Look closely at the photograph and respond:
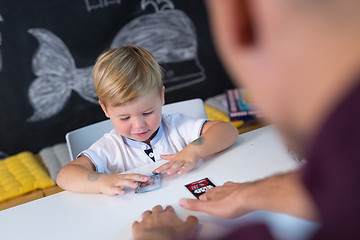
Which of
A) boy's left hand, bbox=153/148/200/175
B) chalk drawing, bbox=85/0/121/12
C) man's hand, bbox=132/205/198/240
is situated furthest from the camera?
chalk drawing, bbox=85/0/121/12

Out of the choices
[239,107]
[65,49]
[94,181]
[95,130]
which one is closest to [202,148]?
[94,181]

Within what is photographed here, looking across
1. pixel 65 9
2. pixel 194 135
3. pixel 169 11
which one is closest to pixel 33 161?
pixel 65 9

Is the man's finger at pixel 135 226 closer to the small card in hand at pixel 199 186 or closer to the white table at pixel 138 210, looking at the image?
the white table at pixel 138 210

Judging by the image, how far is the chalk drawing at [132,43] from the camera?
258 cm

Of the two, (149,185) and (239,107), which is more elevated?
(149,185)

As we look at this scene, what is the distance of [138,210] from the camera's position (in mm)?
883

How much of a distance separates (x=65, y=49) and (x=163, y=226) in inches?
85.2

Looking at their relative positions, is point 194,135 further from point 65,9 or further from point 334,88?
point 65,9

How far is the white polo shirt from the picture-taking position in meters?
1.26

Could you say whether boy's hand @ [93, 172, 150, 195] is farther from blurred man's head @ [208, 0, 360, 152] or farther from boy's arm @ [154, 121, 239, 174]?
blurred man's head @ [208, 0, 360, 152]

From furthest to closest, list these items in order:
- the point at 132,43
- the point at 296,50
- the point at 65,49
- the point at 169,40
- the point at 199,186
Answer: the point at 169,40
the point at 132,43
the point at 65,49
the point at 199,186
the point at 296,50

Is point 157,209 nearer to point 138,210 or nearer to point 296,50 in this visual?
point 138,210

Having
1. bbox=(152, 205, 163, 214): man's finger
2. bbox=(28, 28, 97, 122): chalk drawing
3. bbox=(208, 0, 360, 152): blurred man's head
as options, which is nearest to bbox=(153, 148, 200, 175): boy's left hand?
bbox=(152, 205, 163, 214): man's finger

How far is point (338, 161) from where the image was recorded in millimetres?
180
